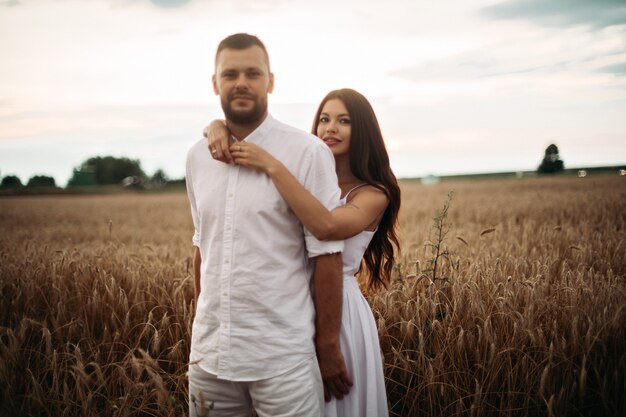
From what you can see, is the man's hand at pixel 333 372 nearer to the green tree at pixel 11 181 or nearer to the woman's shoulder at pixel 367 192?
the woman's shoulder at pixel 367 192

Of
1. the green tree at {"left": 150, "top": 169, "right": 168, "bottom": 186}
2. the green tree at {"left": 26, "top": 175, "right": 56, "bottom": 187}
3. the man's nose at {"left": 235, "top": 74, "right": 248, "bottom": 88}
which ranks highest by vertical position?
the green tree at {"left": 150, "top": 169, "right": 168, "bottom": 186}

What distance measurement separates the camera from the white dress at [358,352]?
182cm

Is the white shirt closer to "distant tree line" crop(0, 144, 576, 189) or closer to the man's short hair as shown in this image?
the man's short hair

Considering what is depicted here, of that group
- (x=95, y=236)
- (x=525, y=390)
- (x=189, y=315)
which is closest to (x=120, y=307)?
(x=189, y=315)

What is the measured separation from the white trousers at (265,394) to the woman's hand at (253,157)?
807 mm

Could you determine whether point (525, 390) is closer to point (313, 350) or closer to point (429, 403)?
point (429, 403)

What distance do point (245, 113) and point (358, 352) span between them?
4.11 ft

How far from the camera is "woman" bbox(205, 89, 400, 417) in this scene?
1550mm

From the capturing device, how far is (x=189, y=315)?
2811mm

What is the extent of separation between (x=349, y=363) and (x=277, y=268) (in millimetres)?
638

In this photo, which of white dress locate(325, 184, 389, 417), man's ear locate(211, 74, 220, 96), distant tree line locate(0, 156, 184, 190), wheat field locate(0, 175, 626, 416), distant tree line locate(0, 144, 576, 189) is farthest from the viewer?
distant tree line locate(0, 156, 184, 190)

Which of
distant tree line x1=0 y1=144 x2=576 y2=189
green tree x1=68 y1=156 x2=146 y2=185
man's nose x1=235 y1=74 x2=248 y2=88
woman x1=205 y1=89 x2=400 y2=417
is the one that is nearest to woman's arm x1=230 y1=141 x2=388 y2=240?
woman x1=205 y1=89 x2=400 y2=417

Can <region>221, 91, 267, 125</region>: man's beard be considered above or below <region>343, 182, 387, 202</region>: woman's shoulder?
above

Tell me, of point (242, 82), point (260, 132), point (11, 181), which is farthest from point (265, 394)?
point (11, 181)
